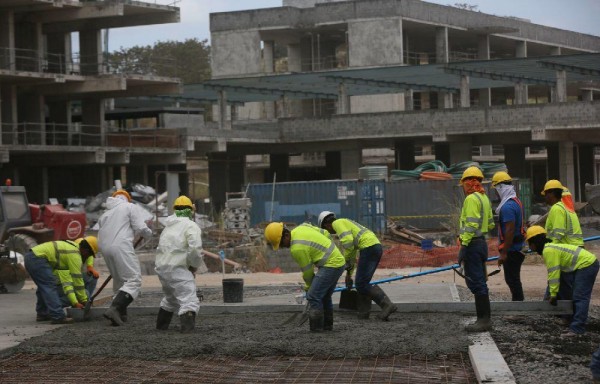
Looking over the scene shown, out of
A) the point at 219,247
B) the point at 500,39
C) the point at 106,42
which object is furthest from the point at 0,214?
the point at 500,39

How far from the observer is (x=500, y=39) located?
7956 centimetres

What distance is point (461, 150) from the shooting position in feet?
188

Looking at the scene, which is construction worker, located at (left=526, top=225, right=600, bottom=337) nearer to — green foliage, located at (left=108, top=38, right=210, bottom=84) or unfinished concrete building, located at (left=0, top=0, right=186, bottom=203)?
unfinished concrete building, located at (left=0, top=0, right=186, bottom=203)

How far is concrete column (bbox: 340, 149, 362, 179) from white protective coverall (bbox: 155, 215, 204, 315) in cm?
4622

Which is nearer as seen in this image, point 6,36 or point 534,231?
point 534,231

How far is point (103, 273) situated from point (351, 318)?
16437 mm

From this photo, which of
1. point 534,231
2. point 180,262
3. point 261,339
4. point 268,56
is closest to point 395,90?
point 268,56

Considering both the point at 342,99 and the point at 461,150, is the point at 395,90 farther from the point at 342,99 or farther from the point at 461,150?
the point at 461,150

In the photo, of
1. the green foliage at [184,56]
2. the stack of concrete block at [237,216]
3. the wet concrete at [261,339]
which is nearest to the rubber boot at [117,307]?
the wet concrete at [261,339]

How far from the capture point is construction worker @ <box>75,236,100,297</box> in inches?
628

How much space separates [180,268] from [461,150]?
44.2 meters

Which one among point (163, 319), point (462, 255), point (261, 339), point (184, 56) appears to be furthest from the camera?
point (184, 56)

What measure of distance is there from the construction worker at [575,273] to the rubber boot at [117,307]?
5.71 metres

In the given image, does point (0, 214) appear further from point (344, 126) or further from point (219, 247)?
point (344, 126)
